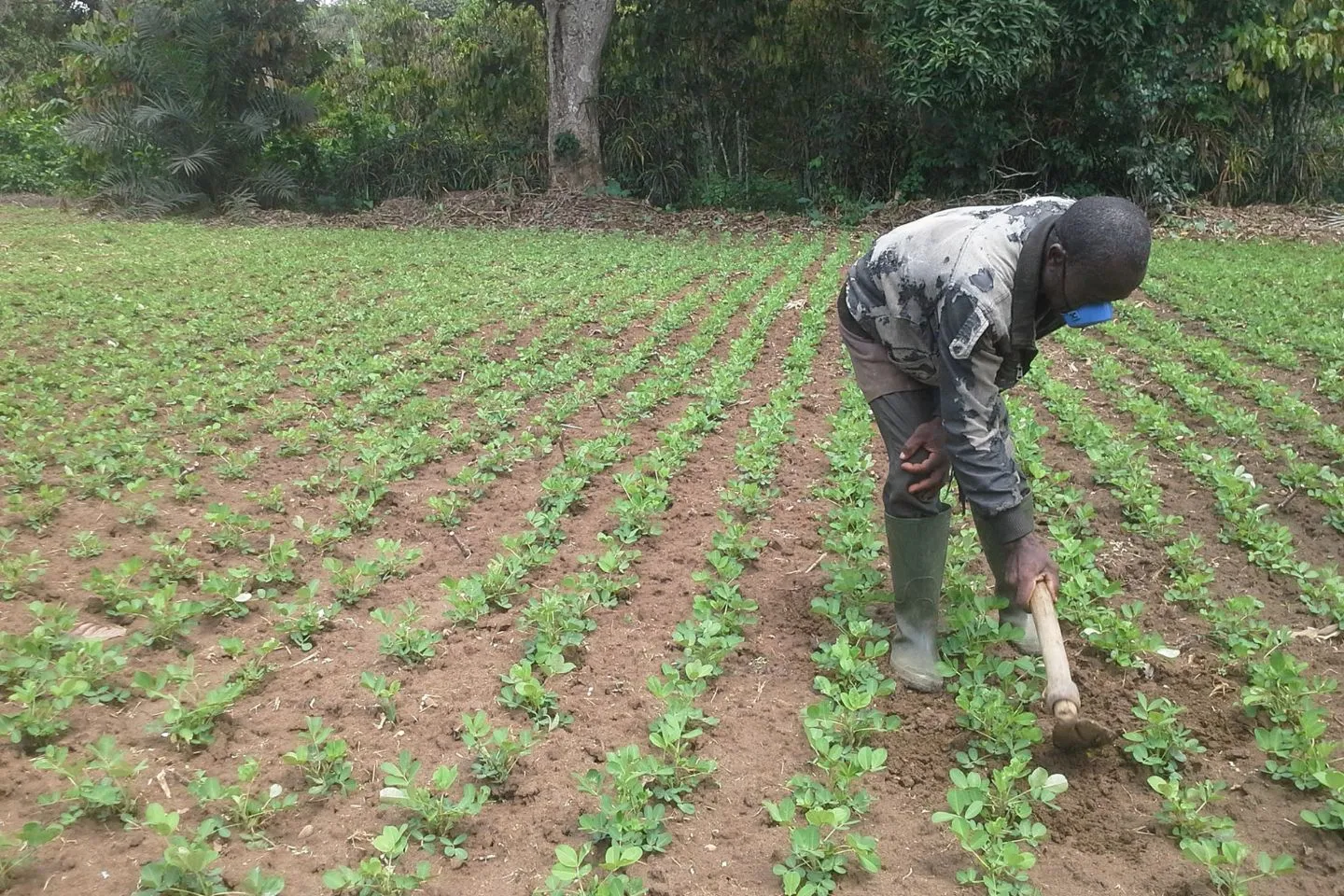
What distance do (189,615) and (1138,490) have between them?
3892 millimetres

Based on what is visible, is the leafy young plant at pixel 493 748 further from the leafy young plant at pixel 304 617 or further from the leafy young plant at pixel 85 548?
the leafy young plant at pixel 85 548

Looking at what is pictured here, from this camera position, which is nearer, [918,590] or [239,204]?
[918,590]

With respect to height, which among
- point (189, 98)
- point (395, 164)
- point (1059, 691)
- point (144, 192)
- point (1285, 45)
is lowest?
point (1059, 691)

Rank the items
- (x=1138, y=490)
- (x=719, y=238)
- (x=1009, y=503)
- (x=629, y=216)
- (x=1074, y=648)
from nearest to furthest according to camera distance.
→ 1. (x=1009, y=503)
2. (x=1074, y=648)
3. (x=1138, y=490)
4. (x=719, y=238)
5. (x=629, y=216)

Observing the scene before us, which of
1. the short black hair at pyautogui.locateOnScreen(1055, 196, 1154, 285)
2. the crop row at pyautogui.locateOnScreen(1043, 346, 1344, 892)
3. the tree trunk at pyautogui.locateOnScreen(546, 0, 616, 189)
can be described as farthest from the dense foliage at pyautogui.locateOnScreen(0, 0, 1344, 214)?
the short black hair at pyautogui.locateOnScreen(1055, 196, 1154, 285)

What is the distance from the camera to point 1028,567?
2.60 metres

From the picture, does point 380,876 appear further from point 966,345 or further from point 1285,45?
point 1285,45

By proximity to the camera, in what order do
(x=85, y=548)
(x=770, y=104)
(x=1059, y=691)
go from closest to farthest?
(x=1059, y=691)
(x=85, y=548)
(x=770, y=104)

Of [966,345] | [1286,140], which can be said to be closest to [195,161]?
[966,345]

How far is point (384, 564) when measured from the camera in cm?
362

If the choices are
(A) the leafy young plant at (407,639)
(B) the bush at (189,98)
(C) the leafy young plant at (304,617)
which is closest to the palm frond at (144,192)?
(B) the bush at (189,98)

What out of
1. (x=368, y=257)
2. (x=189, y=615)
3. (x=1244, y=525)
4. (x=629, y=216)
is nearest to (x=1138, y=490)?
(x=1244, y=525)

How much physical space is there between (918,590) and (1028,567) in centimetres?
46

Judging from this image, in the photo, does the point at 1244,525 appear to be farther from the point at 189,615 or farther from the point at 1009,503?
the point at 189,615
